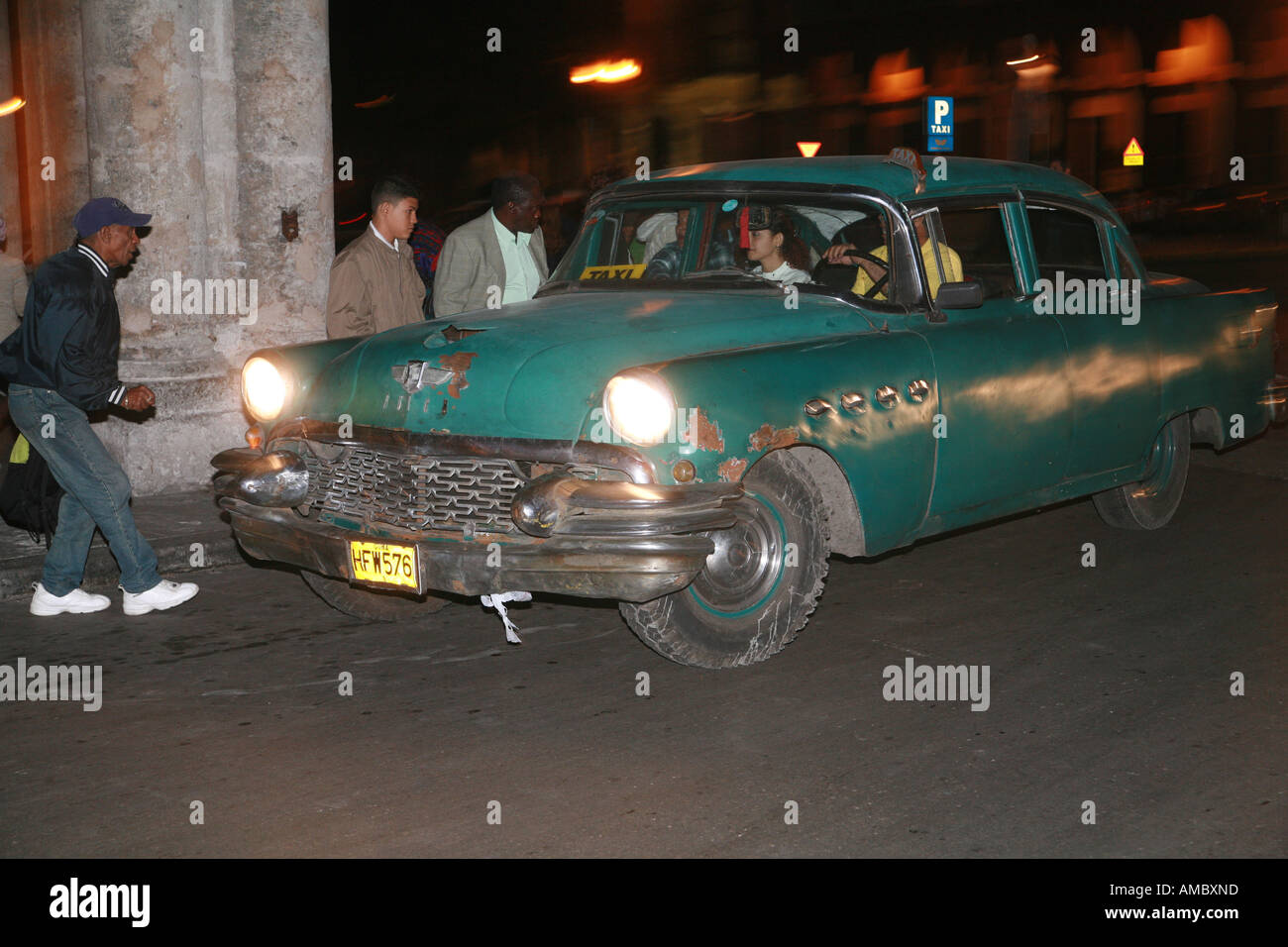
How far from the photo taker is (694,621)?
206 inches

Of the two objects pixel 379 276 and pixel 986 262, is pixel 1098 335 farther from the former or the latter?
pixel 379 276

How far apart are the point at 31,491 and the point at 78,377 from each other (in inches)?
31.2

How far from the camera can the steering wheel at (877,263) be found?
6.02 metres

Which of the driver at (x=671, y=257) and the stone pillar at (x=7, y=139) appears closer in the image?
the driver at (x=671, y=257)

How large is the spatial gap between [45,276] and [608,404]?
2.72 m

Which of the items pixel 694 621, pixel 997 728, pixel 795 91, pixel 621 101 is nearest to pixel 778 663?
pixel 694 621

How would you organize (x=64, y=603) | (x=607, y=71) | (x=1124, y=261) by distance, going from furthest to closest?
1. (x=607, y=71)
2. (x=1124, y=261)
3. (x=64, y=603)

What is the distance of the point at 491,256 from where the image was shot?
26.0 feet

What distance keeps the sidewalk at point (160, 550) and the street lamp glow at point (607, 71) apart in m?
22.5

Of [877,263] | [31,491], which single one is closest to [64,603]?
[31,491]

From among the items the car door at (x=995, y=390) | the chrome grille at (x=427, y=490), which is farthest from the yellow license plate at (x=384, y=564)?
the car door at (x=995, y=390)

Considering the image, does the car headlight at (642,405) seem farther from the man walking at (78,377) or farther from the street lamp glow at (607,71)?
the street lamp glow at (607,71)
